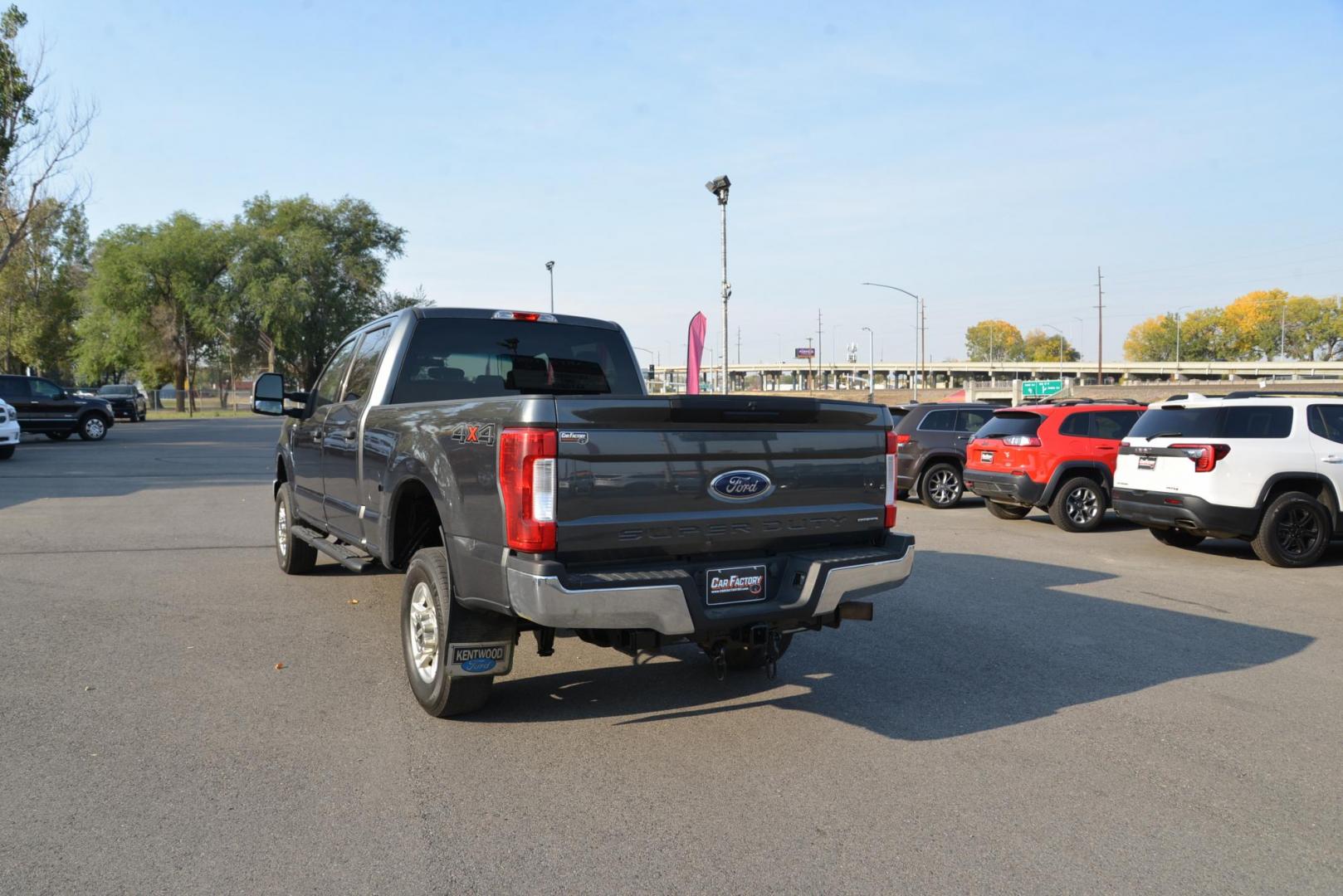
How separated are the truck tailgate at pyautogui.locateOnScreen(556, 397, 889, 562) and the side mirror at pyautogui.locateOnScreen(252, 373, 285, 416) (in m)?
4.48

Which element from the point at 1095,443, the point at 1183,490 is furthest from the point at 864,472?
the point at 1095,443

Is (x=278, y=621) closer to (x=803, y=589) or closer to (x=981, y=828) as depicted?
(x=803, y=589)

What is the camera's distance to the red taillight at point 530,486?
4.07m

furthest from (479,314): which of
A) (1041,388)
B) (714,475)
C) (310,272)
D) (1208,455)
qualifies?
(310,272)

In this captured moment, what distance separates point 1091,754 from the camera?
4.62m

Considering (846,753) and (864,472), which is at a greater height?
(864,472)

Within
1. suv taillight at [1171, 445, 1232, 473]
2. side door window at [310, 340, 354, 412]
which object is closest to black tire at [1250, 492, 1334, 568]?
suv taillight at [1171, 445, 1232, 473]

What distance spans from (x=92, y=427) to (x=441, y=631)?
28931 mm

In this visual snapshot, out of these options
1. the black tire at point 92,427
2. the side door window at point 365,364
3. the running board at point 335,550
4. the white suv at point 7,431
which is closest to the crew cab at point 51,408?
the black tire at point 92,427

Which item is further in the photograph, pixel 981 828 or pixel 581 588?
pixel 581 588

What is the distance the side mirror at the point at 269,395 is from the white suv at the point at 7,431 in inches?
669

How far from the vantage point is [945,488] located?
1589 cm

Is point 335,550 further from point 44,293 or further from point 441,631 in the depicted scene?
point 44,293

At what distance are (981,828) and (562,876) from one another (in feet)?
5.27
